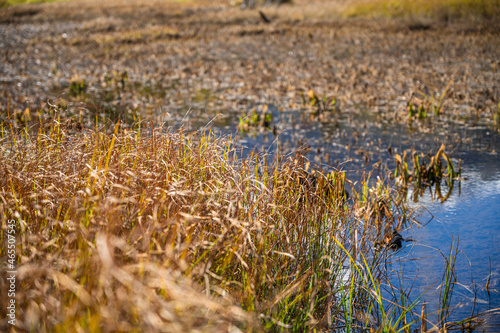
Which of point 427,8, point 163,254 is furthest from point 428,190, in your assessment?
point 427,8

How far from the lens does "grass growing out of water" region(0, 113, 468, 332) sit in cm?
208

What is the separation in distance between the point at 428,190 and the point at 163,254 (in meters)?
4.22

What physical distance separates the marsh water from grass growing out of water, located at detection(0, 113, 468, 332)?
439 mm

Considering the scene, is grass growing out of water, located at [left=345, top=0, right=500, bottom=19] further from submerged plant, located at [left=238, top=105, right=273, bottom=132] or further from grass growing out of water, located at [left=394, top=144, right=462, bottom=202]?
grass growing out of water, located at [left=394, top=144, right=462, bottom=202]

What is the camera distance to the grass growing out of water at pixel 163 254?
2.08m

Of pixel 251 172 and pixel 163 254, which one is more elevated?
pixel 163 254

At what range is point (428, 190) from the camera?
579cm

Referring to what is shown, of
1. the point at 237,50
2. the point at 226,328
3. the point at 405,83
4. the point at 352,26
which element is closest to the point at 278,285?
the point at 226,328

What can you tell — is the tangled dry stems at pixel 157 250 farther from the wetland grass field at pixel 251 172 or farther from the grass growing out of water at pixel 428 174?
the grass growing out of water at pixel 428 174

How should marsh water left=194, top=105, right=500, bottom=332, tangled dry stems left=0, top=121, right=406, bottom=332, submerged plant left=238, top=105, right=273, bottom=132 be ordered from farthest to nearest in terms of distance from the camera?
submerged plant left=238, top=105, right=273, bottom=132 → marsh water left=194, top=105, right=500, bottom=332 → tangled dry stems left=0, top=121, right=406, bottom=332

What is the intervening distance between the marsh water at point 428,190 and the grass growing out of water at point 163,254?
1.44ft

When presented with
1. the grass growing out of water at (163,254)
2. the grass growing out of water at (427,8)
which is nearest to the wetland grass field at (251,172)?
the grass growing out of water at (163,254)

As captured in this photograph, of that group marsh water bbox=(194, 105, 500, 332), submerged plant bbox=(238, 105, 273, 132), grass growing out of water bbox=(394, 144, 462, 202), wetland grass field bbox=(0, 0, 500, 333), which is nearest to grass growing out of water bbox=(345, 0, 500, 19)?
wetland grass field bbox=(0, 0, 500, 333)

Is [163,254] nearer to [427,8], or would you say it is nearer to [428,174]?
[428,174]
